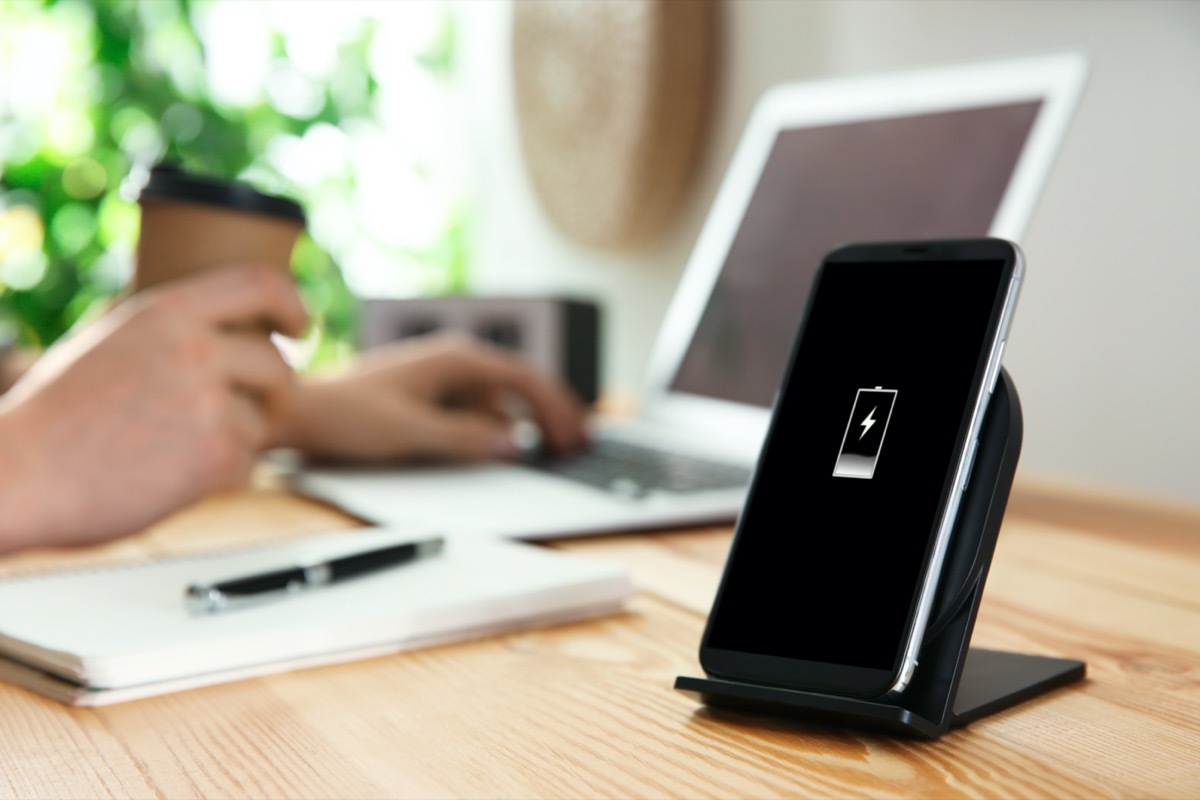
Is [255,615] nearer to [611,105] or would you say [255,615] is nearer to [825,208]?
[825,208]

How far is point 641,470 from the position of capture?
35.7 inches

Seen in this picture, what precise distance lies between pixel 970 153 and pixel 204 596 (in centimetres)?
66

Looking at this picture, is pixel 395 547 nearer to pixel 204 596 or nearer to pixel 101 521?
pixel 204 596

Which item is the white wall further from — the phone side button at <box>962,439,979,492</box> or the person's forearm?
A: the person's forearm

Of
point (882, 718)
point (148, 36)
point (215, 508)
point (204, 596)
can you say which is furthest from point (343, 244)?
point (882, 718)

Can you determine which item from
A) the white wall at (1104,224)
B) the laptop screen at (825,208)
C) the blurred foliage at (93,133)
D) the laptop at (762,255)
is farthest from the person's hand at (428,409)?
the blurred foliage at (93,133)

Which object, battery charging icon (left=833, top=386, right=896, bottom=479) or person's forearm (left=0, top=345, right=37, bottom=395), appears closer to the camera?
battery charging icon (left=833, top=386, right=896, bottom=479)

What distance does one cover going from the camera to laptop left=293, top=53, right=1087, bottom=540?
31.1 inches

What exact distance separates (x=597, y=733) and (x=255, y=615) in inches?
7.2

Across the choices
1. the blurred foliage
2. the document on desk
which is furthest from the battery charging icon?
the blurred foliage

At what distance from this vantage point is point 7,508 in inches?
25.8

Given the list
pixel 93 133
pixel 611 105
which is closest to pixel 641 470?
pixel 611 105

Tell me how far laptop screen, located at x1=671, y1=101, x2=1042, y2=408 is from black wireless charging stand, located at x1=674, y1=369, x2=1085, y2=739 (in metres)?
0.47

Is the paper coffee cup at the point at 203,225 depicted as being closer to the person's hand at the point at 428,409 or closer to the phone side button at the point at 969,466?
the person's hand at the point at 428,409
